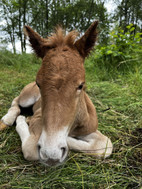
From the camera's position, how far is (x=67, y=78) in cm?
162

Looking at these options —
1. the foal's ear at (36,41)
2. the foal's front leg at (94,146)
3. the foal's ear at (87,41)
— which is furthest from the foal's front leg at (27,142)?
the foal's ear at (87,41)

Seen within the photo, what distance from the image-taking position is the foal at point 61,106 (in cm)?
142

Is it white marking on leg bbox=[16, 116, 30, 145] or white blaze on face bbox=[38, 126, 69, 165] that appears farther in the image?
white marking on leg bbox=[16, 116, 30, 145]

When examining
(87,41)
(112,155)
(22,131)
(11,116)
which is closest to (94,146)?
(112,155)

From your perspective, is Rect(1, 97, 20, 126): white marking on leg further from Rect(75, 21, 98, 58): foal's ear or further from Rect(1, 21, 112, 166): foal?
Rect(75, 21, 98, 58): foal's ear

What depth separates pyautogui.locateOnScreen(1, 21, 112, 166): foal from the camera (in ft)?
4.65

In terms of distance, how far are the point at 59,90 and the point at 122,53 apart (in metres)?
5.25

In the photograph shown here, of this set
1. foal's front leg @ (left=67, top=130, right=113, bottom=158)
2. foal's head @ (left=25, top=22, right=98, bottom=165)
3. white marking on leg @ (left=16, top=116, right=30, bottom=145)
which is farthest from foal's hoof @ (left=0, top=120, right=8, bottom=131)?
foal's head @ (left=25, top=22, right=98, bottom=165)

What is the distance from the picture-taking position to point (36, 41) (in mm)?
2213

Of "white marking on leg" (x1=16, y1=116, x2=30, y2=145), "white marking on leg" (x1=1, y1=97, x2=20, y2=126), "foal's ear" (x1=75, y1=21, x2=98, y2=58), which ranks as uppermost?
"foal's ear" (x1=75, y1=21, x2=98, y2=58)

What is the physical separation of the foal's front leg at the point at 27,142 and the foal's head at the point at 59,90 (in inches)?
22.3

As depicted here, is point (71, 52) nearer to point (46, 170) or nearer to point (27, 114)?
point (46, 170)

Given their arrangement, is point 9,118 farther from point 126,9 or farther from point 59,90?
point 126,9

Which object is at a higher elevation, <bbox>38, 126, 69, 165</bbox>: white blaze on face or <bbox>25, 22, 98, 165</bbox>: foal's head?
<bbox>25, 22, 98, 165</bbox>: foal's head
